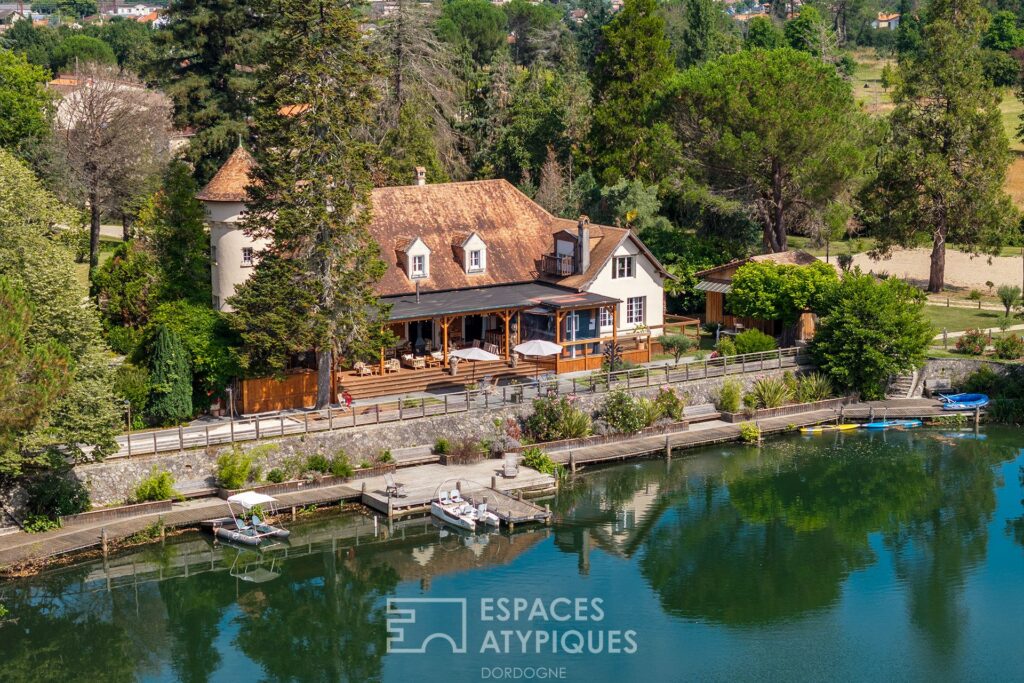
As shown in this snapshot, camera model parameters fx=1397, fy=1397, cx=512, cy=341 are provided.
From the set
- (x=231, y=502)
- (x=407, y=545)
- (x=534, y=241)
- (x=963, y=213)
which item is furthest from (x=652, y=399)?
(x=963, y=213)

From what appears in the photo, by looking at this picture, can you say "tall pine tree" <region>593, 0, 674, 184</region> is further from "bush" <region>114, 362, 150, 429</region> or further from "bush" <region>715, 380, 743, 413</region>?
"bush" <region>114, 362, 150, 429</region>

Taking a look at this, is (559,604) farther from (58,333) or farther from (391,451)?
(58,333)

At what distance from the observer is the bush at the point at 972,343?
62188 millimetres

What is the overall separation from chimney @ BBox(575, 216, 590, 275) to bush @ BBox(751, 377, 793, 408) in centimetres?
906

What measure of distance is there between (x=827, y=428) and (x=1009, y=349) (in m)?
9.77

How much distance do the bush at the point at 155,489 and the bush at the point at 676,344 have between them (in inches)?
902

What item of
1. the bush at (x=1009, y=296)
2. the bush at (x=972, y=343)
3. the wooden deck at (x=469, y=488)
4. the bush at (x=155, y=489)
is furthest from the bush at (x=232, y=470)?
the bush at (x=1009, y=296)

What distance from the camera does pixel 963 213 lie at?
231 ft

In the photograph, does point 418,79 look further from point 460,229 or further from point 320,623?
point 320,623

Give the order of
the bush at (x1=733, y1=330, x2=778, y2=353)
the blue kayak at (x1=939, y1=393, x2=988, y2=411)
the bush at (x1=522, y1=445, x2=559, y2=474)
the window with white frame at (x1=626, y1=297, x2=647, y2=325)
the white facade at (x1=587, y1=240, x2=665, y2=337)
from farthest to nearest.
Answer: the window with white frame at (x1=626, y1=297, x2=647, y2=325) < the white facade at (x1=587, y1=240, x2=665, y2=337) < the bush at (x1=733, y1=330, x2=778, y2=353) < the blue kayak at (x1=939, y1=393, x2=988, y2=411) < the bush at (x1=522, y1=445, x2=559, y2=474)

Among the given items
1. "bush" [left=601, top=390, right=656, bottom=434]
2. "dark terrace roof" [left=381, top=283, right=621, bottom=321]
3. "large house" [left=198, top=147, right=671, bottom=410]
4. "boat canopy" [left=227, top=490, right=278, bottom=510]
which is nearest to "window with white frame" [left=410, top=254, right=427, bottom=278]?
"large house" [left=198, top=147, right=671, bottom=410]

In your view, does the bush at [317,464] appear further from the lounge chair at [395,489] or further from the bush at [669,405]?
the bush at [669,405]

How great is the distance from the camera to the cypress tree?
166ft

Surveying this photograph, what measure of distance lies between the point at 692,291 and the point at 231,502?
29923mm
